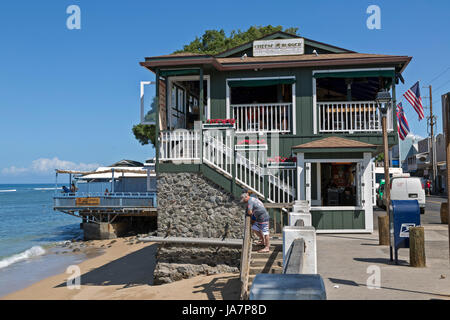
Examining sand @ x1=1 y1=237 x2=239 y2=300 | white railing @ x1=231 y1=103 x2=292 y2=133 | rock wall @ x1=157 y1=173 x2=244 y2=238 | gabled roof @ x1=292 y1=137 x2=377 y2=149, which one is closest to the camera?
sand @ x1=1 y1=237 x2=239 y2=300

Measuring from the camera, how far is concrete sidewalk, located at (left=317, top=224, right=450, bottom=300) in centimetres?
586

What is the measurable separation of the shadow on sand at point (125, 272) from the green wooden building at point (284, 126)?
4449mm

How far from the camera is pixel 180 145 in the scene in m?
12.9

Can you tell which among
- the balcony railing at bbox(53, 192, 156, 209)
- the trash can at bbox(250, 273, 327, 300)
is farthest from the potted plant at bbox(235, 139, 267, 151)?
the balcony railing at bbox(53, 192, 156, 209)

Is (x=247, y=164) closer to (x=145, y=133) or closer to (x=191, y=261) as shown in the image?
(x=191, y=261)

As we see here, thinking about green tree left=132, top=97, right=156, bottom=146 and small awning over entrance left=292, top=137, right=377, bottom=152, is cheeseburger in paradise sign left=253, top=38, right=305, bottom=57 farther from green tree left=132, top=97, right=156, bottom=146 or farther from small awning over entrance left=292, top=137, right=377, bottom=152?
green tree left=132, top=97, right=156, bottom=146

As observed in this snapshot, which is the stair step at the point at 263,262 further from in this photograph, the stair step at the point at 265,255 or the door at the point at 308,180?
the door at the point at 308,180

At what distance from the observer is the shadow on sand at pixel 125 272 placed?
14195 millimetres

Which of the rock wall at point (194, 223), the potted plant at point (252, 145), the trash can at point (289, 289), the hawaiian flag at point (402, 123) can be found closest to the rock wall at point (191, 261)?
the rock wall at point (194, 223)

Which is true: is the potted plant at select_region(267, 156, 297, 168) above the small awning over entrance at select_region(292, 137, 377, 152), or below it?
below

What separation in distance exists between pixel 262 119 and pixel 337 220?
14.6 feet

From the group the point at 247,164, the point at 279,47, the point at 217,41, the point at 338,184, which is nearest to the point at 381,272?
the point at 247,164

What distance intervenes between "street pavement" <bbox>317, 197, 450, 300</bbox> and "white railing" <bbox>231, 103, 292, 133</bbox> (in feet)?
17.4
